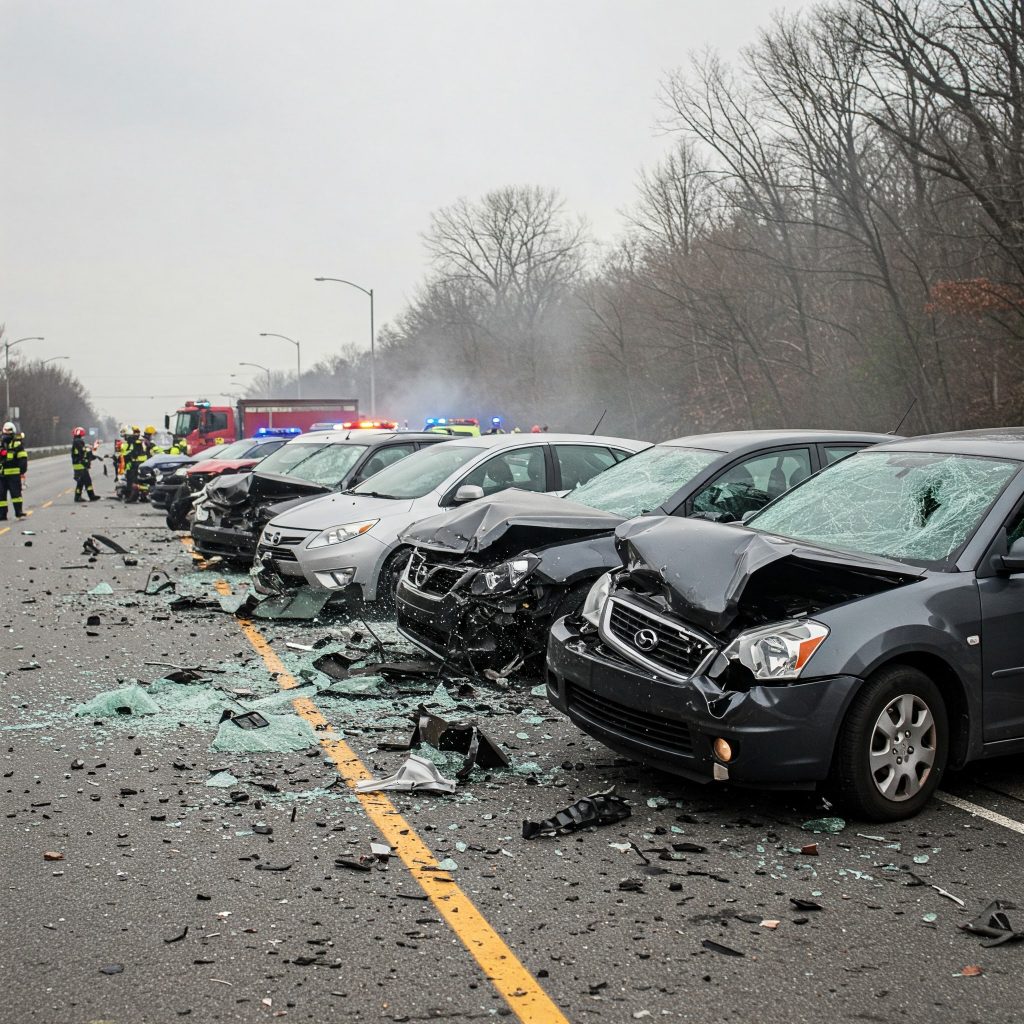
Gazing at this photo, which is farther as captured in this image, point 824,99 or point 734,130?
point 734,130

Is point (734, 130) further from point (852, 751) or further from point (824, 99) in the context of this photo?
point (852, 751)

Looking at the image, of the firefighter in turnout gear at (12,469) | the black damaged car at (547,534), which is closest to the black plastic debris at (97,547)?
the firefighter in turnout gear at (12,469)

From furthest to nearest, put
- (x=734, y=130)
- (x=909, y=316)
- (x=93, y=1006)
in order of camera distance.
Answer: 1. (x=734, y=130)
2. (x=909, y=316)
3. (x=93, y=1006)

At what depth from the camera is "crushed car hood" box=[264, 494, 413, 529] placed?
1040cm

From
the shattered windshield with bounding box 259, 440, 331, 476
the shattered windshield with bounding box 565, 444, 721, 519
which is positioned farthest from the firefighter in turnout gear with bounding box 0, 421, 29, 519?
the shattered windshield with bounding box 565, 444, 721, 519

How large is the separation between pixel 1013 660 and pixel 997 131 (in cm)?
1889

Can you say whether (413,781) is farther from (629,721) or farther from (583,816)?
(629,721)

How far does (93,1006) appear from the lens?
130 inches

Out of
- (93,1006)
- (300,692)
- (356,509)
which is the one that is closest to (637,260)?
(356,509)

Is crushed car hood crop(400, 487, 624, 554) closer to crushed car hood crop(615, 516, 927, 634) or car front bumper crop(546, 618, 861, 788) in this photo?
crushed car hood crop(615, 516, 927, 634)

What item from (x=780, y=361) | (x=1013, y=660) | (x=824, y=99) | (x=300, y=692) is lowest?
(x=300, y=692)

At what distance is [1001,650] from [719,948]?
87.3 inches

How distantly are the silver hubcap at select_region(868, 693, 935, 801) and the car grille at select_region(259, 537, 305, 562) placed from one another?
21.4 feet

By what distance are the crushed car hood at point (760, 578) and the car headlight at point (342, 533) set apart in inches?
203
